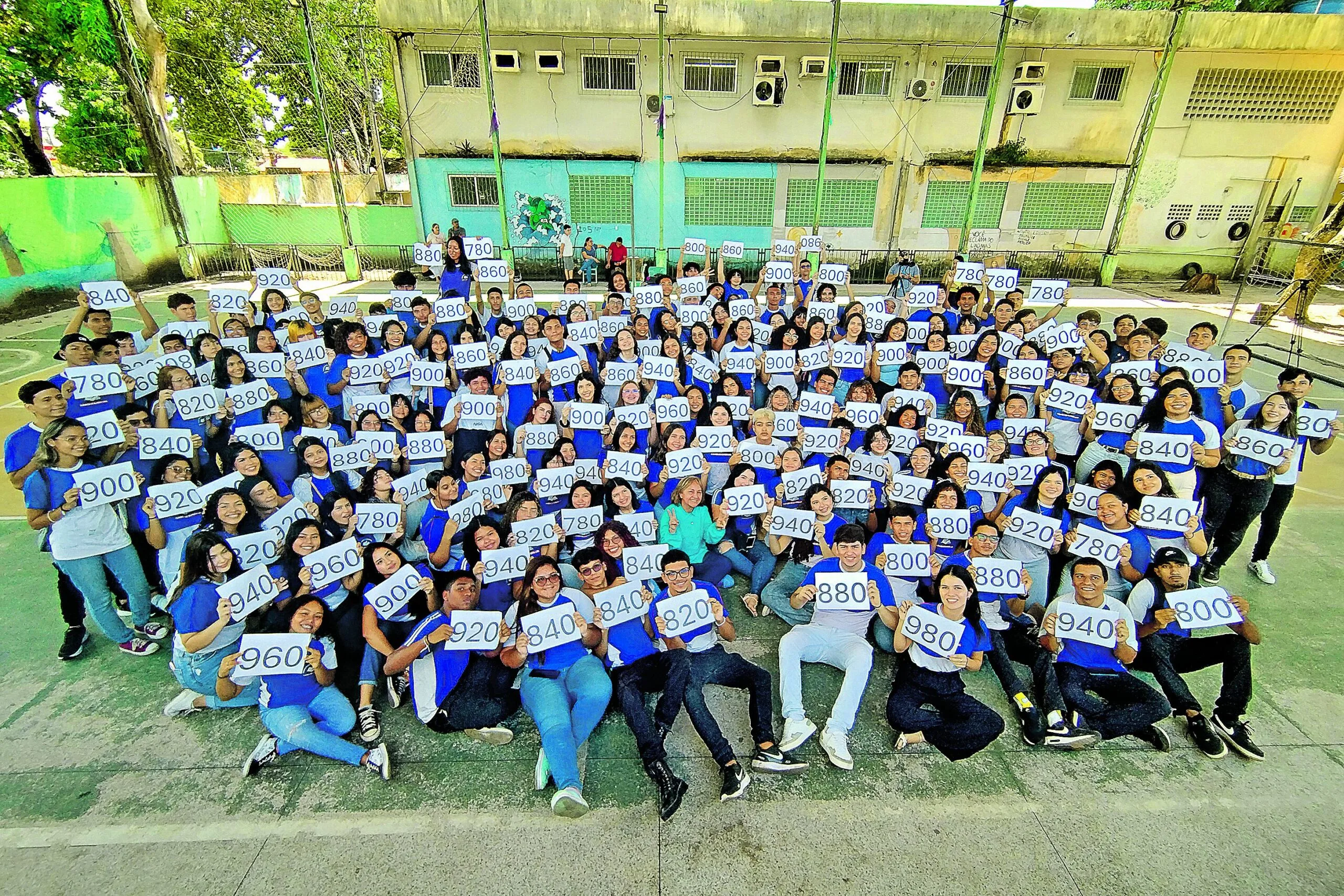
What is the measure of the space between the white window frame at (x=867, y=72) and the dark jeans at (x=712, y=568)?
1841 centimetres

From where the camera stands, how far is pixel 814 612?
4812mm

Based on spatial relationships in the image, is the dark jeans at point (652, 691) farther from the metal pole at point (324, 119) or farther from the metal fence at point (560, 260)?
the metal fence at point (560, 260)

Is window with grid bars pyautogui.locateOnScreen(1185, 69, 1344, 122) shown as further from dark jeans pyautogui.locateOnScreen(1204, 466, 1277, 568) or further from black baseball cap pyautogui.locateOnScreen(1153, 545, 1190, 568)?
black baseball cap pyautogui.locateOnScreen(1153, 545, 1190, 568)

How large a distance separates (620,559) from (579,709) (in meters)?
1.11

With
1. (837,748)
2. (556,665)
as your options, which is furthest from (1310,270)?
(556,665)

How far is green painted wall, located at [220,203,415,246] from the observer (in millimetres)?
21016

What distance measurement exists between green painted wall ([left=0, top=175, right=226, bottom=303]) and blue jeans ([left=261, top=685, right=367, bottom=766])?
1768 centimetres

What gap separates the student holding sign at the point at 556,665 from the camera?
12.8 ft

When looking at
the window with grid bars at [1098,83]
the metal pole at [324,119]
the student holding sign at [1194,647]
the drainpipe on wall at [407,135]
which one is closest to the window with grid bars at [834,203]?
the window with grid bars at [1098,83]

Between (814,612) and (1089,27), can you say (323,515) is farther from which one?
(1089,27)

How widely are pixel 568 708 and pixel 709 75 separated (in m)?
19.8

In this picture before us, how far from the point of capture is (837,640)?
4.61 m

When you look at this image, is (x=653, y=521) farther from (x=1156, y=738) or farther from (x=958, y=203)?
(x=958, y=203)

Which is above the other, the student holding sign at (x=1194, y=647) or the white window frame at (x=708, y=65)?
A: the white window frame at (x=708, y=65)
